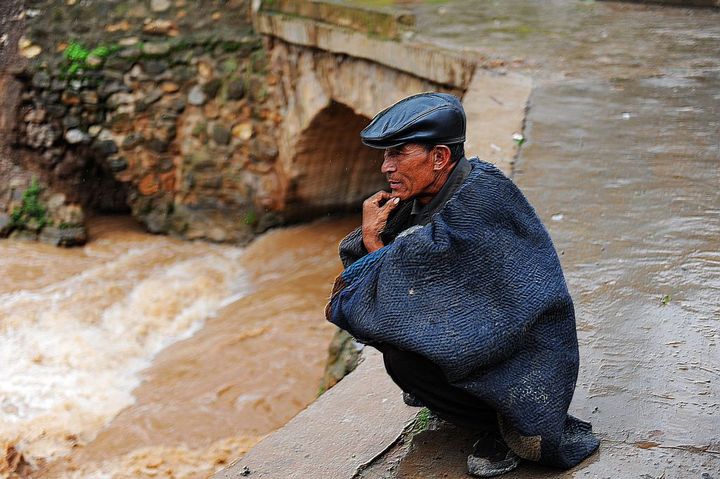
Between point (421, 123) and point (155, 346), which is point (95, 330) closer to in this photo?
point (155, 346)

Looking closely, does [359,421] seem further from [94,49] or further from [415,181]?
[94,49]

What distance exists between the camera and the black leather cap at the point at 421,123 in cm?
199

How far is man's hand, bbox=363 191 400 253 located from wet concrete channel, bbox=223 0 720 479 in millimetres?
640

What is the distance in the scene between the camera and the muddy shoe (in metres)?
2.16

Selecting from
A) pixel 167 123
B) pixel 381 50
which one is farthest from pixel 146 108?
pixel 381 50

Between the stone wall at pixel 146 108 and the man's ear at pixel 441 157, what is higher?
the man's ear at pixel 441 157

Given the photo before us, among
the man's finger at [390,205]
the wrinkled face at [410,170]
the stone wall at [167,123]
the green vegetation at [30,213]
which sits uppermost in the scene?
the wrinkled face at [410,170]

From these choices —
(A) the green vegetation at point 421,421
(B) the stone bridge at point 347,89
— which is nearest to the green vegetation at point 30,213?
(B) the stone bridge at point 347,89

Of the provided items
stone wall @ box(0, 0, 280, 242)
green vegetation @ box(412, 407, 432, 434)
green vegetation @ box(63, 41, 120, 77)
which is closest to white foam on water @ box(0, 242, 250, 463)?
stone wall @ box(0, 0, 280, 242)

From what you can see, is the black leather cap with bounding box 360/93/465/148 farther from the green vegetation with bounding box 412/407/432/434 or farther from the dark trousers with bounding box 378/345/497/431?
the green vegetation with bounding box 412/407/432/434

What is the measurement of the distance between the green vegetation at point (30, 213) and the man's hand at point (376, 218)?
6724mm

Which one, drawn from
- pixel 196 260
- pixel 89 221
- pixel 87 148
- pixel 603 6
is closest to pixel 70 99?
pixel 87 148

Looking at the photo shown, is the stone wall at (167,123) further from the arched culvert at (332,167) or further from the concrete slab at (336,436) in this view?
the concrete slab at (336,436)

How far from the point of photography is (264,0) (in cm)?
802
